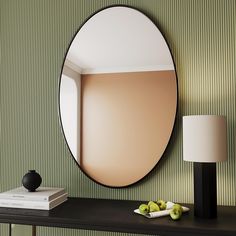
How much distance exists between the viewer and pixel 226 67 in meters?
1.62

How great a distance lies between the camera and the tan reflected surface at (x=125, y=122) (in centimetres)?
167

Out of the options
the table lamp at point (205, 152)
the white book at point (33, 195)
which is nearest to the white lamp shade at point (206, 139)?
the table lamp at point (205, 152)

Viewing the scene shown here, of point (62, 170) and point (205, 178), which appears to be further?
point (62, 170)

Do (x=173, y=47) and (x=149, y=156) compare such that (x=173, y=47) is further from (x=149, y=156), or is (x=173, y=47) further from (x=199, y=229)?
(x=199, y=229)

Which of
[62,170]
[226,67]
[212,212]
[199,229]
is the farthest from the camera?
[62,170]

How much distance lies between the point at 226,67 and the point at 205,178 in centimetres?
60

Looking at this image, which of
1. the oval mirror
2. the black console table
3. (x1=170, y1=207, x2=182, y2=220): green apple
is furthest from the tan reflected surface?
A: (x1=170, y1=207, x2=182, y2=220): green apple

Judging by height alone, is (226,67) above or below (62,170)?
above

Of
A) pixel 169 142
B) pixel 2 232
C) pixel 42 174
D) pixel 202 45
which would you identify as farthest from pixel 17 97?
pixel 202 45

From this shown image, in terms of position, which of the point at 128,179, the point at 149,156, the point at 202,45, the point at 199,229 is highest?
the point at 202,45

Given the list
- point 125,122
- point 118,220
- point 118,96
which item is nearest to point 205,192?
point 118,220

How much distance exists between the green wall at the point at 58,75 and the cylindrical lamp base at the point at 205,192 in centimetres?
24

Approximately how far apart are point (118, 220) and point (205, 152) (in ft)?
1.55

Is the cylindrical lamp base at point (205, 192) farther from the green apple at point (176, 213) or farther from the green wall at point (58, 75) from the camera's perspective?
the green wall at point (58, 75)
